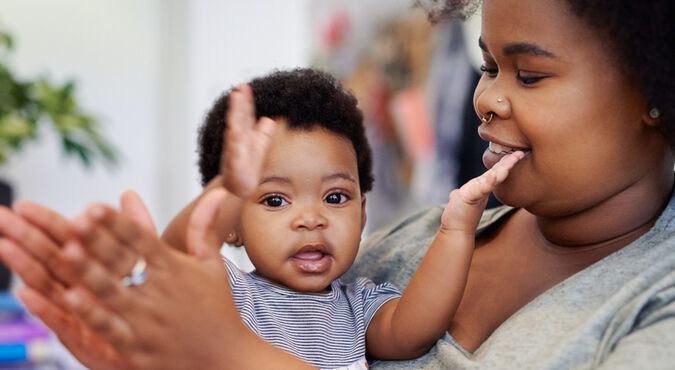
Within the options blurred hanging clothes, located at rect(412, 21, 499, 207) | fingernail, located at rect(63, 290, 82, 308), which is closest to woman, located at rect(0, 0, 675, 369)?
fingernail, located at rect(63, 290, 82, 308)

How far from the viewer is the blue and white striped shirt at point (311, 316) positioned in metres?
1.16

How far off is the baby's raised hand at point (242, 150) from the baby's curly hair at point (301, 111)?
0.42m

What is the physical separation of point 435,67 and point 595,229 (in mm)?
2225

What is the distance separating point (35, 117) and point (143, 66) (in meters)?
1.47

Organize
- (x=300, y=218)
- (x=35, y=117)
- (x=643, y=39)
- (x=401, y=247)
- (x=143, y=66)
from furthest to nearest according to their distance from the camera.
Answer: (x=143, y=66), (x=35, y=117), (x=401, y=247), (x=300, y=218), (x=643, y=39)

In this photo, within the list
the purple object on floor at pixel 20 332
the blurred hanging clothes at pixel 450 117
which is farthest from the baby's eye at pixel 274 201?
the purple object on floor at pixel 20 332

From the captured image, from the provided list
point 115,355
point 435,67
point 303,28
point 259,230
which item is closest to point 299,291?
point 259,230

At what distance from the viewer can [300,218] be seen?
126 centimetres

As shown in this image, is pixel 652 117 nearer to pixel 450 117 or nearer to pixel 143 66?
pixel 450 117

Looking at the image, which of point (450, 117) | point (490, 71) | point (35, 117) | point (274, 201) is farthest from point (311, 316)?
point (35, 117)

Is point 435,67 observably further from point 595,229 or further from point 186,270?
point 186,270

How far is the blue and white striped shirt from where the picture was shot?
1.16 meters

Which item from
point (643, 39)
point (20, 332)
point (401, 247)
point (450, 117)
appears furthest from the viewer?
point (450, 117)

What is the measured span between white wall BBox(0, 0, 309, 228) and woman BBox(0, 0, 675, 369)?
12.3ft
